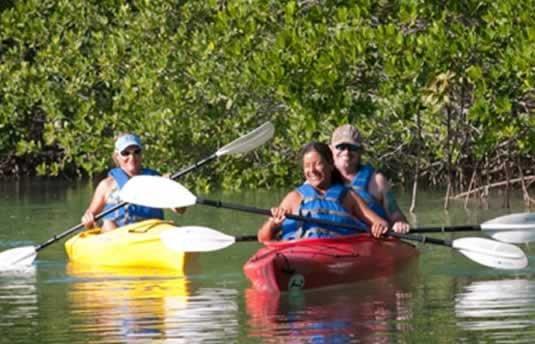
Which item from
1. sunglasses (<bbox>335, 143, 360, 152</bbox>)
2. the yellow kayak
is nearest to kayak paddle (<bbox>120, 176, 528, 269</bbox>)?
the yellow kayak

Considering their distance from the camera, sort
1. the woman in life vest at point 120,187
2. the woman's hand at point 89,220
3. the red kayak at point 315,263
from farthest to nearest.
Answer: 1. the woman's hand at point 89,220
2. the woman in life vest at point 120,187
3. the red kayak at point 315,263

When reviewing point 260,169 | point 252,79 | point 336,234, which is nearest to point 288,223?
point 336,234

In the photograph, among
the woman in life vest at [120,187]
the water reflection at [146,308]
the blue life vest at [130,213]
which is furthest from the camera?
the blue life vest at [130,213]

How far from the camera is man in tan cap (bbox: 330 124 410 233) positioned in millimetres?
11906

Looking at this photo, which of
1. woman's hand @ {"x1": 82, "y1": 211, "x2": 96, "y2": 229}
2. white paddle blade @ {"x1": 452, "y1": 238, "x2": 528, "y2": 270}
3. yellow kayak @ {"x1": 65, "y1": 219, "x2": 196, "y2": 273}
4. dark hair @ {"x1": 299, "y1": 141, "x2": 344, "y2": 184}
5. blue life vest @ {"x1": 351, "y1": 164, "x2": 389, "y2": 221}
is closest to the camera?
dark hair @ {"x1": 299, "y1": 141, "x2": 344, "y2": 184}

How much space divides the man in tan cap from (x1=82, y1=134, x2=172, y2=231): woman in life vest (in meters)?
1.95

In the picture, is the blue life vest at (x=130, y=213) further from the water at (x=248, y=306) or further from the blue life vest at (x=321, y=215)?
the blue life vest at (x=321, y=215)

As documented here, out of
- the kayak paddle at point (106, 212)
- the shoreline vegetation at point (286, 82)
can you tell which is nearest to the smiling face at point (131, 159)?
the kayak paddle at point (106, 212)

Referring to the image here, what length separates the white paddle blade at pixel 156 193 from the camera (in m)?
12.2

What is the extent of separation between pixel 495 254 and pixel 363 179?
98cm

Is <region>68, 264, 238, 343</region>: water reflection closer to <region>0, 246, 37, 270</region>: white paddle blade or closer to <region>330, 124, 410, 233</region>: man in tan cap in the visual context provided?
<region>0, 246, 37, 270</region>: white paddle blade

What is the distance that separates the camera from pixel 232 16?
686 inches

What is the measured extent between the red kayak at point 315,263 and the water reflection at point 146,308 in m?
0.25

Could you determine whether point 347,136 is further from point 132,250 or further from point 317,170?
point 132,250
